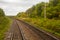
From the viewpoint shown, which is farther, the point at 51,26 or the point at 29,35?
the point at 51,26

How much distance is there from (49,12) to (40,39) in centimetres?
3581

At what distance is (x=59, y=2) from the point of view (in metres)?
54.3

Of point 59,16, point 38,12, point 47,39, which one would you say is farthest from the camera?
point 38,12

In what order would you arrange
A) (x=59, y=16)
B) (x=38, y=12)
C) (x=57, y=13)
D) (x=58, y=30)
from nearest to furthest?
(x=58, y=30) → (x=59, y=16) → (x=57, y=13) → (x=38, y=12)

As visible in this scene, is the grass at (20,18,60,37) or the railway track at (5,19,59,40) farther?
the grass at (20,18,60,37)

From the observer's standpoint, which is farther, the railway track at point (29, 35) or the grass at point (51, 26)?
the grass at point (51, 26)

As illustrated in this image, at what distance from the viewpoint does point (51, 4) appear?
57.7 m

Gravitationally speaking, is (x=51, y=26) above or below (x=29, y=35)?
above

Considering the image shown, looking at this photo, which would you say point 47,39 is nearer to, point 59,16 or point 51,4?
point 59,16

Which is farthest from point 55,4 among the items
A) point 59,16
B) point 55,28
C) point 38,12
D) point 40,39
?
point 40,39

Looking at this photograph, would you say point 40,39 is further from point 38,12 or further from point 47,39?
point 38,12

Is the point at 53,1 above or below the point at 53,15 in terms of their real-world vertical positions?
above

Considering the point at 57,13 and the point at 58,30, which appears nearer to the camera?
the point at 58,30

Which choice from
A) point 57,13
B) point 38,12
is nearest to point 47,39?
point 57,13
